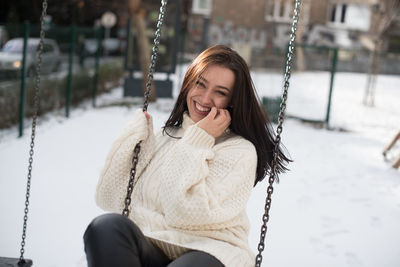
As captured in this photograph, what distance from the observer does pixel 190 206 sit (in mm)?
1647

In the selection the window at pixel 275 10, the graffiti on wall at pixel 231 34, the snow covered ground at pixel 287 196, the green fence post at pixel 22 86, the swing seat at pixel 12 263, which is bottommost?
the snow covered ground at pixel 287 196

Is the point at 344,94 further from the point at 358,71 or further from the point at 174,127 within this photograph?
the point at 174,127

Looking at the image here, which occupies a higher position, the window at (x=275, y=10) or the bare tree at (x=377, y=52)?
the window at (x=275, y=10)

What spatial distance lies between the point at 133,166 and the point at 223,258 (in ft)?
1.49

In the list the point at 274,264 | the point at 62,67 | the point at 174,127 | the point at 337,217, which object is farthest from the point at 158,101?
the point at 174,127

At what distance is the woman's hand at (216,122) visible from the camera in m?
1.82

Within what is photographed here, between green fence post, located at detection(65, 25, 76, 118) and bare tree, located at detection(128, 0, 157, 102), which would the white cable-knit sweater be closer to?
green fence post, located at detection(65, 25, 76, 118)

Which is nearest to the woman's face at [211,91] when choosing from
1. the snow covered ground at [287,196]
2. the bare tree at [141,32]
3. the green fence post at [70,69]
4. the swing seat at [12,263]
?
the swing seat at [12,263]

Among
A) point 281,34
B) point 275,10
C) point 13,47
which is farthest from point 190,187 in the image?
point 275,10

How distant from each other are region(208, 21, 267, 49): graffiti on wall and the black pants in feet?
79.3

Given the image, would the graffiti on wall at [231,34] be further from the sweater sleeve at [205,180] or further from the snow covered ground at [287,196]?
the sweater sleeve at [205,180]

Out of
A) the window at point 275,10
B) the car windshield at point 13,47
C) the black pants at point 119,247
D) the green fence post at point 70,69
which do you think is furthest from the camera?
the window at point 275,10

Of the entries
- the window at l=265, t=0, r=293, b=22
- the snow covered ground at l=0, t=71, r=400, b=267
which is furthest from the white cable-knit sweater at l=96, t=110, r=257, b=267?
the window at l=265, t=0, r=293, b=22

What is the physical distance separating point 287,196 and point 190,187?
3172mm
